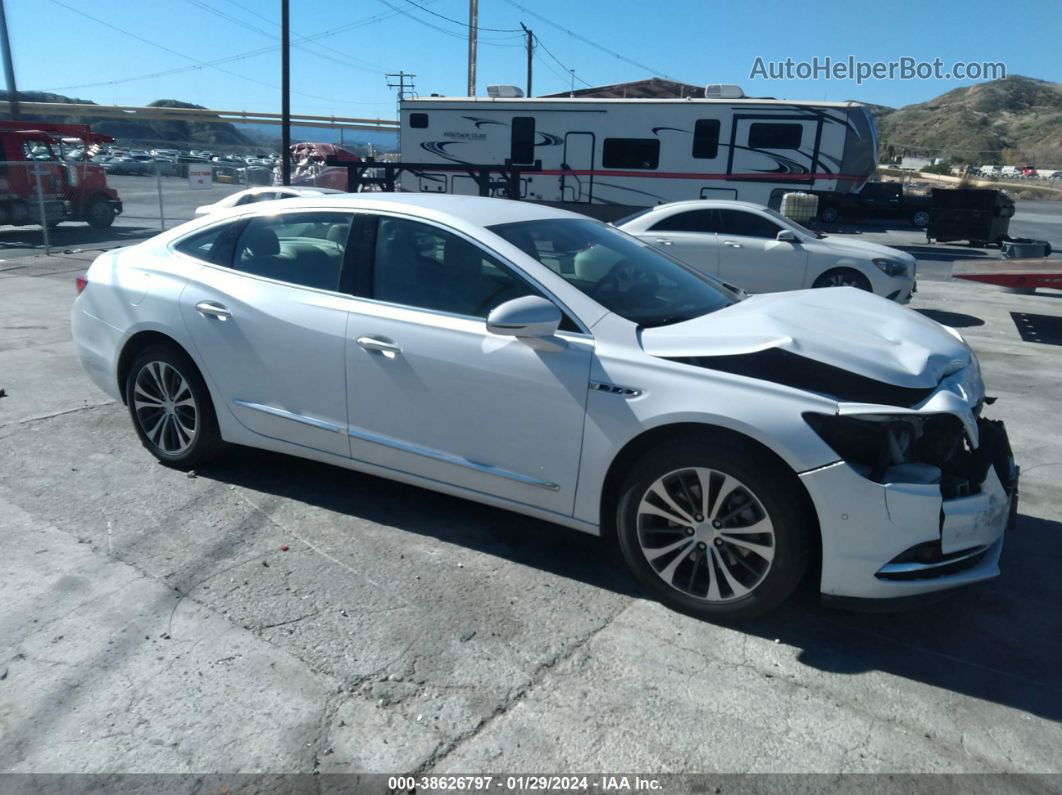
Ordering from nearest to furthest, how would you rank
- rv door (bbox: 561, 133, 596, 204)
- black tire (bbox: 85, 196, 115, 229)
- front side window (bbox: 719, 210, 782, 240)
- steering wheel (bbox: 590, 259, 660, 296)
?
1. steering wheel (bbox: 590, 259, 660, 296)
2. front side window (bbox: 719, 210, 782, 240)
3. black tire (bbox: 85, 196, 115, 229)
4. rv door (bbox: 561, 133, 596, 204)

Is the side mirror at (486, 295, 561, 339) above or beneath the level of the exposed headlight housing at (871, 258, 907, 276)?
above

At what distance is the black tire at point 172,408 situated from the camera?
178 inches

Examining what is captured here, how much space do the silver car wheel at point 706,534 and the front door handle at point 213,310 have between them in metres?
2.42

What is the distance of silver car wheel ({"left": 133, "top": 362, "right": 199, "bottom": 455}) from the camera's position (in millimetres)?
4578

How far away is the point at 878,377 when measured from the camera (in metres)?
3.16

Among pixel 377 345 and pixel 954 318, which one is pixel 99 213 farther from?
pixel 377 345

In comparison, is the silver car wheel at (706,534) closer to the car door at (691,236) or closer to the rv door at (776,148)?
the car door at (691,236)

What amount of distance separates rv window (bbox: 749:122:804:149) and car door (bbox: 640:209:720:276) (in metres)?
8.63

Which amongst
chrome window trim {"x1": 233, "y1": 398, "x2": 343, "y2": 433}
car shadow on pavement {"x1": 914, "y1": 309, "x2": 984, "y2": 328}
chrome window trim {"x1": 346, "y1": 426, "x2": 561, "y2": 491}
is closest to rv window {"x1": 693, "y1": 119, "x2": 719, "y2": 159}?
car shadow on pavement {"x1": 914, "y1": 309, "x2": 984, "y2": 328}

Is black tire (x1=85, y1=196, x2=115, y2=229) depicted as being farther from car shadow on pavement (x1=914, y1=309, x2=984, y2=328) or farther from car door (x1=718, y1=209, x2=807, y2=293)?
car shadow on pavement (x1=914, y1=309, x2=984, y2=328)

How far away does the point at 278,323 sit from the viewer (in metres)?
4.14

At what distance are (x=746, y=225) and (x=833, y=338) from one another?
7591mm

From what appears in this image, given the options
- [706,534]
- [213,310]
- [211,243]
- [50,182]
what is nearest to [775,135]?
[50,182]

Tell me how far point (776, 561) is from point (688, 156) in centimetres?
1709
